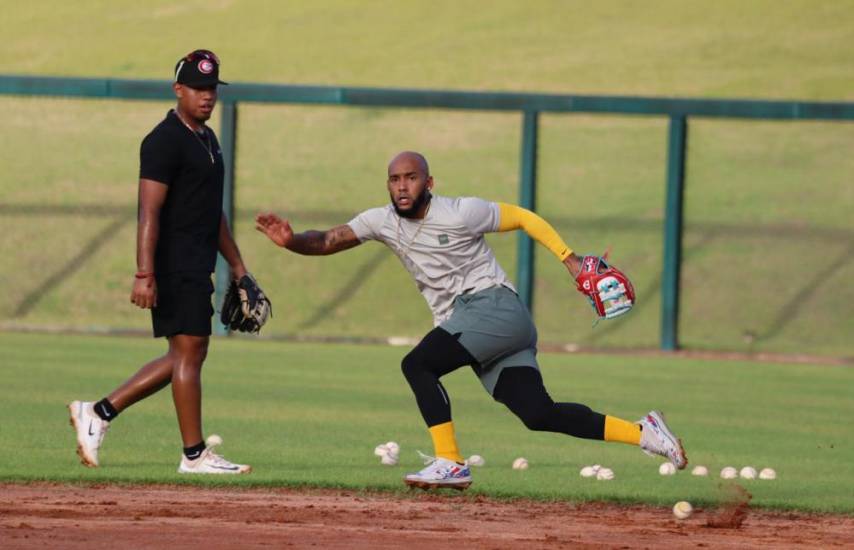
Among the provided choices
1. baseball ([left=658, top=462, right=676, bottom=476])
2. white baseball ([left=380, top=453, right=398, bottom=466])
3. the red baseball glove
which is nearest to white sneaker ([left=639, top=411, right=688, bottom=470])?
the red baseball glove

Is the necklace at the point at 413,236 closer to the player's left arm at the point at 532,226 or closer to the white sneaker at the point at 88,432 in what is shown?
the player's left arm at the point at 532,226

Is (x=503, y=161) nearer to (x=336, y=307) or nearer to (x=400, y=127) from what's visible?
(x=400, y=127)

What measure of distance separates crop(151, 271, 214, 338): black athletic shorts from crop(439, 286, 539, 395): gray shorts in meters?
1.29

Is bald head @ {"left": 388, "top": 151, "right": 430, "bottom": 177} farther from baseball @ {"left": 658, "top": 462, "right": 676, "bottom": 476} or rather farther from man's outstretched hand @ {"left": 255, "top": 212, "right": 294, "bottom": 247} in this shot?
baseball @ {"left": 658, "top": 462, "right": 676, "bottom": 476}

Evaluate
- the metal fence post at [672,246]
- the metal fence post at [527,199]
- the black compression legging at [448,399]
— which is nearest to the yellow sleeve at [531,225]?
the black compression legging at [448,399]

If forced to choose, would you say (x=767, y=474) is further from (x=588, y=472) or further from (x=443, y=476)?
(x=443, y=476)

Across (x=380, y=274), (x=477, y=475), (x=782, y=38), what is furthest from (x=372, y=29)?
(x=477, y=475)

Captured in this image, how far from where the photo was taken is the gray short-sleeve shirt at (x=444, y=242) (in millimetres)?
8281

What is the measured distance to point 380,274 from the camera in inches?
1026

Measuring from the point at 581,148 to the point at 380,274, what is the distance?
6.56 m

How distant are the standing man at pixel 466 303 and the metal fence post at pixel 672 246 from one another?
1109 cm

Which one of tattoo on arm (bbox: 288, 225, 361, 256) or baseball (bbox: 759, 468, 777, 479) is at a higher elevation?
tattoo on arm (bbox: 288, 225, 361, 256)

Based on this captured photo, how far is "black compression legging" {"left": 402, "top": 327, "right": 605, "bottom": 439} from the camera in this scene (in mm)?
8164

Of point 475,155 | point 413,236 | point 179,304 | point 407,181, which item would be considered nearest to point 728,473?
point 413,236
